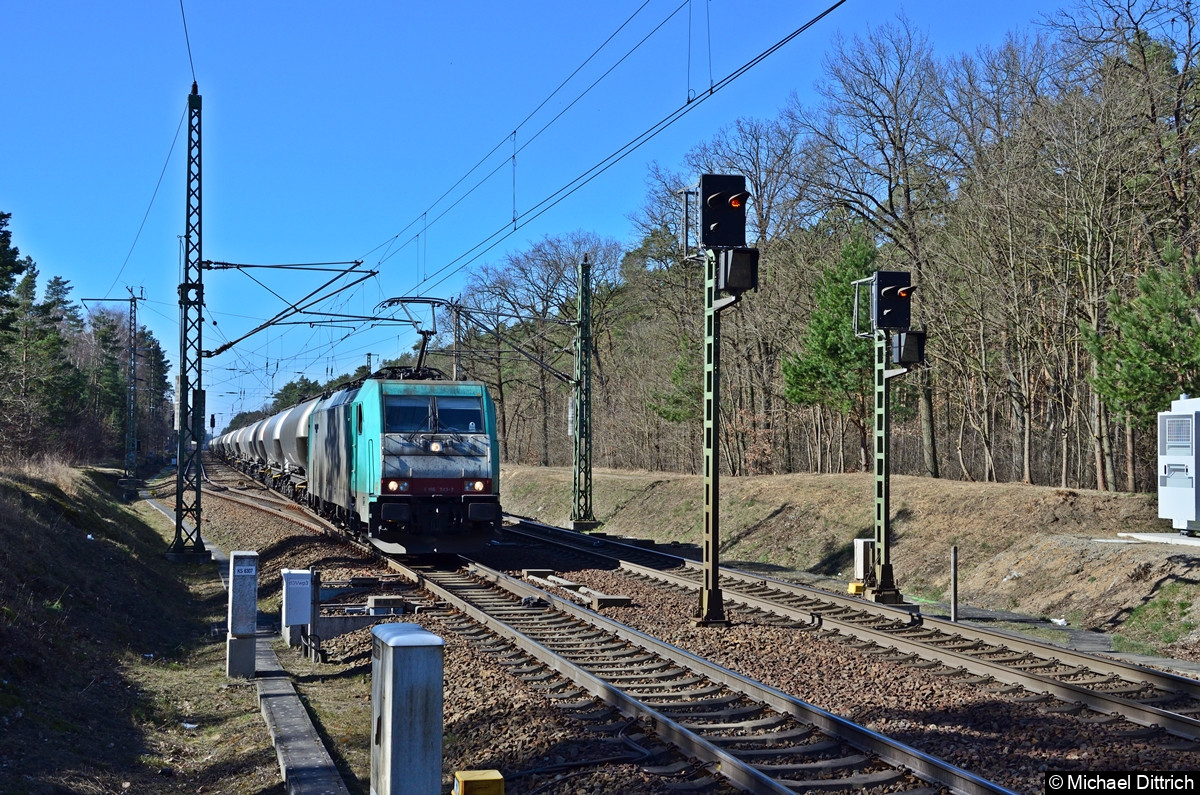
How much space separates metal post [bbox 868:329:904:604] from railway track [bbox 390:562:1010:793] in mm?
4580

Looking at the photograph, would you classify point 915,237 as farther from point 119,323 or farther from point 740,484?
point 119,323

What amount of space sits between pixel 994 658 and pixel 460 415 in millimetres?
10378

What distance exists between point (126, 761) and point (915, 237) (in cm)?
2803

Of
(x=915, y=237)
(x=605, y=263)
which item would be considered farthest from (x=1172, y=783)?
(x=605, y=263)

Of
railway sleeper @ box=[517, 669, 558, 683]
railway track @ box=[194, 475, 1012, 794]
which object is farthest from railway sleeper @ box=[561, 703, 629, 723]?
A: railway sleeper @ box=[517, 669, 558, 683]

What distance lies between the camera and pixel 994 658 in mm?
10453

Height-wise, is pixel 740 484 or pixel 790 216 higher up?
pixel 790 216

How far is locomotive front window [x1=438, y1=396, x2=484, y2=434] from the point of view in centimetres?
1823

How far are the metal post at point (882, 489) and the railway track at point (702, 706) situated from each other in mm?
4580

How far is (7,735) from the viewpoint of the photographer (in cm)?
719

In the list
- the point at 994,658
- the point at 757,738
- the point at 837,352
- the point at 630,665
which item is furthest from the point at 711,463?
the point at 837,352

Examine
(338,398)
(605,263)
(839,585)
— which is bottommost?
(839,585)

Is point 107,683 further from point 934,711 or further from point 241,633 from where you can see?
point 934,711

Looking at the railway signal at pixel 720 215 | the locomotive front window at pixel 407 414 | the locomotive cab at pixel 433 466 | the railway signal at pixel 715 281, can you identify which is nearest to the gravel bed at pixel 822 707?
the railway signal at pixel 715 281
